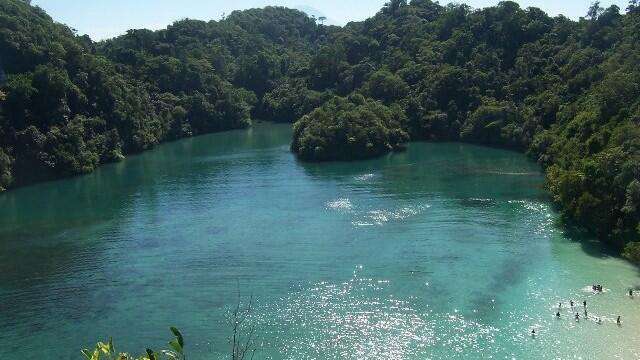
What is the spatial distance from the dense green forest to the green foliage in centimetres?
25

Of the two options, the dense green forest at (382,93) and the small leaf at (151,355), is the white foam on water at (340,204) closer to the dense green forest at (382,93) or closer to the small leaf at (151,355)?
the dense green forest at (382,93)

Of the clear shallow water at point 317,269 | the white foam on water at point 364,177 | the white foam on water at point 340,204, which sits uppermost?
the white foam on water at point 364,177

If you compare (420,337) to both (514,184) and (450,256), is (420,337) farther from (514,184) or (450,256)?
(514,184)

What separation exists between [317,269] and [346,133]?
4840 cm

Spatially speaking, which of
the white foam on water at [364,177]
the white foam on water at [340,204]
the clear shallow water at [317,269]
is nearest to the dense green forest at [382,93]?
the clear shallow water at [317,269]

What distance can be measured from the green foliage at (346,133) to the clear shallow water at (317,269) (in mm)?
13562

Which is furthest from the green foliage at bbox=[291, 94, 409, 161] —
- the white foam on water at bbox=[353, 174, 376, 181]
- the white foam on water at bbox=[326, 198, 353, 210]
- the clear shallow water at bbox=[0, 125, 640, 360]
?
the white foam on water at bbox=[326, 198, 353, 210]

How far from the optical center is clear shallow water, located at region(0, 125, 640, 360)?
120ft

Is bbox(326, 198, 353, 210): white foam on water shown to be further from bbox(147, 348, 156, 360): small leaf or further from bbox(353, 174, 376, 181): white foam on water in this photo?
bbox(147, 348, 156, 360): small leaf

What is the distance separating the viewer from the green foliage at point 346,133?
9312 centimetres

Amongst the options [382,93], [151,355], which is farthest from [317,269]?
[382,93]

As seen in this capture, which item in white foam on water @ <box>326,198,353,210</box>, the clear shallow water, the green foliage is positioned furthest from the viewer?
the green foliage

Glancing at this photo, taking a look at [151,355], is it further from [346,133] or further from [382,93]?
[382,93]

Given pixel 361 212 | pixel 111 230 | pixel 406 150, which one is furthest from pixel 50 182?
pixel 406 150
